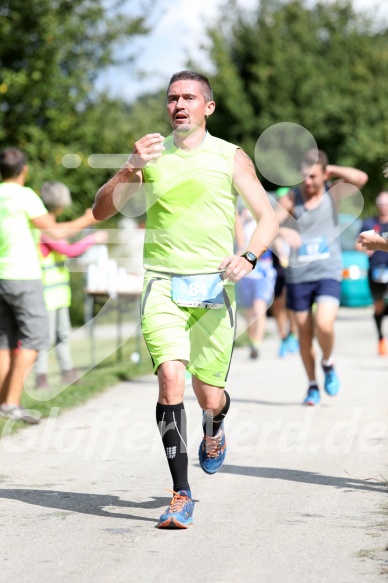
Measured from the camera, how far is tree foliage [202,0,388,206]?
38.0m

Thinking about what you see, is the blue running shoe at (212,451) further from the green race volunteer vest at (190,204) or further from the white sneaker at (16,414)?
the white sneaker at (16,414)

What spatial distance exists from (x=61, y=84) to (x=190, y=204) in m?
14.9

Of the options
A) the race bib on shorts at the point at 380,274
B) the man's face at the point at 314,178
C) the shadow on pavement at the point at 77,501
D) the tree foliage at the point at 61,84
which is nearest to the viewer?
the shadow on pavement at the point at 77,501

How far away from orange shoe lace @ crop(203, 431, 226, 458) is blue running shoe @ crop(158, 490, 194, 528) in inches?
20.2

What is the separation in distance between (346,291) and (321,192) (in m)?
13.0

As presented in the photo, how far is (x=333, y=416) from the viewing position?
888 cm

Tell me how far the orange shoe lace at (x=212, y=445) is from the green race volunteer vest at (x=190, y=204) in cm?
91

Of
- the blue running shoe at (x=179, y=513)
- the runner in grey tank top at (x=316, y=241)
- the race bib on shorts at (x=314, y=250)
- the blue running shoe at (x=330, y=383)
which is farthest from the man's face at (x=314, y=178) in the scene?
the blue running shoe at (x=179, y=513)

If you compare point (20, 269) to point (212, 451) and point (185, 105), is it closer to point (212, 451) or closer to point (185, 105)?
point (212, 451)

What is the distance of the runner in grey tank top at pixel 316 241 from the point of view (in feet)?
31.1

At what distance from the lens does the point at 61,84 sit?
65.3 ft

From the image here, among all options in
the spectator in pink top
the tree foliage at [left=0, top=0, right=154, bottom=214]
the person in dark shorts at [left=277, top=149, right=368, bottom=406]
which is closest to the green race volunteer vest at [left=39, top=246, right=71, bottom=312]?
the spectator in pink top

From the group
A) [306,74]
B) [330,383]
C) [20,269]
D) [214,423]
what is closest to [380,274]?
[330,383]

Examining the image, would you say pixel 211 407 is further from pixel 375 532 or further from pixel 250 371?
pixel 250 371
